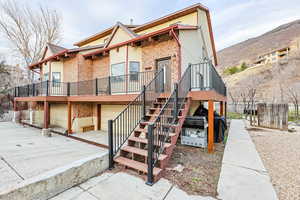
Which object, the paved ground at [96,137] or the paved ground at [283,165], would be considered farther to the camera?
the paved ground at [96,137]

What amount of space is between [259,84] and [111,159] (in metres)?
40.9

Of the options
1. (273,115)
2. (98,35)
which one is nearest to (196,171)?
(273,115)

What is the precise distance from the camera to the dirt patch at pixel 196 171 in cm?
305

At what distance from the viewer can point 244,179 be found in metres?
3.38

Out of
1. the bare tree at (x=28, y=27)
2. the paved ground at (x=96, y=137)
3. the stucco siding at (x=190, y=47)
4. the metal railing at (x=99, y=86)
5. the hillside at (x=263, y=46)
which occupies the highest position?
the hillside at (x=263, y=46)

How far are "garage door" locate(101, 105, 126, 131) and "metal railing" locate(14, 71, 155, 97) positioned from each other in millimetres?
1036

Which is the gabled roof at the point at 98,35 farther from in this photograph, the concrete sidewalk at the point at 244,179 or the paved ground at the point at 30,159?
the concrete sidewalk at the point at 244,179

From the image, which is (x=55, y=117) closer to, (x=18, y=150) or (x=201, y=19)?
(x=18, y=150)

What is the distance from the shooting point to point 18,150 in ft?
17.8

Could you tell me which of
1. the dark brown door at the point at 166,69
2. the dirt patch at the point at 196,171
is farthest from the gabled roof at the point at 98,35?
the dirt patch at the point at 196,171

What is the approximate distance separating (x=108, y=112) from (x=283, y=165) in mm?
8702

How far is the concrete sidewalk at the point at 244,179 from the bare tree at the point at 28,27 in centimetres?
2261

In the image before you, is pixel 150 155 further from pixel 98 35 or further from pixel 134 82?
pixel 98 35

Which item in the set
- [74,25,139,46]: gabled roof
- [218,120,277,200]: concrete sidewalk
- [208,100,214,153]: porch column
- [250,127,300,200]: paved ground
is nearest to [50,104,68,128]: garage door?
[74,25,139,46]: gabled roof
